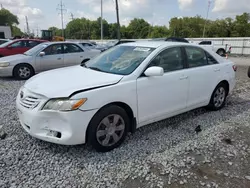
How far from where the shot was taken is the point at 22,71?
26.5 ft

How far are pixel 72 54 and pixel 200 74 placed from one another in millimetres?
6301

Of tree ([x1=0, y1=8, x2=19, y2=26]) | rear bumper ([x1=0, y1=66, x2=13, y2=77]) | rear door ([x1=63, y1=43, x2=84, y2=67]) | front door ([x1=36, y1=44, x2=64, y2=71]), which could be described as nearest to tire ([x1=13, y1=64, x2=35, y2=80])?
rear bumper ([x1=0, y1=66, x2=13, y2=77])

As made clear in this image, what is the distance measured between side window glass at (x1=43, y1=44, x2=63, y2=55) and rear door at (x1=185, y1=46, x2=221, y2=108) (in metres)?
6.22

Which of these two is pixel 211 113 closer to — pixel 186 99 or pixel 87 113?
pixel 186 99

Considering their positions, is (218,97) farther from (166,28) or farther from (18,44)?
(166,28)

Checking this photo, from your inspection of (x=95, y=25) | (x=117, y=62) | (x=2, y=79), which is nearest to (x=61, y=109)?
(x=117, y=62)

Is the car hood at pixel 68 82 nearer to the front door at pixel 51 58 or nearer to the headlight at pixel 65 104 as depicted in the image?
the headlight at pixel 65 104

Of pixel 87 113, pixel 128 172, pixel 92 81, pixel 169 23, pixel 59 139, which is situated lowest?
pixel 128 172

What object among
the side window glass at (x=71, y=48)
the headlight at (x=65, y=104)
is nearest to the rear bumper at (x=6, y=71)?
the side window glass at (x=71, y=48)

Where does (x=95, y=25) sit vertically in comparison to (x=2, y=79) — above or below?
above

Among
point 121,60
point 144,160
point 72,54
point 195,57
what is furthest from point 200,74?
point 72,54

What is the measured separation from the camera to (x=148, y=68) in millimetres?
3227

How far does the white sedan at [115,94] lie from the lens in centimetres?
270

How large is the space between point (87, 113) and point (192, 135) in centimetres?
188
